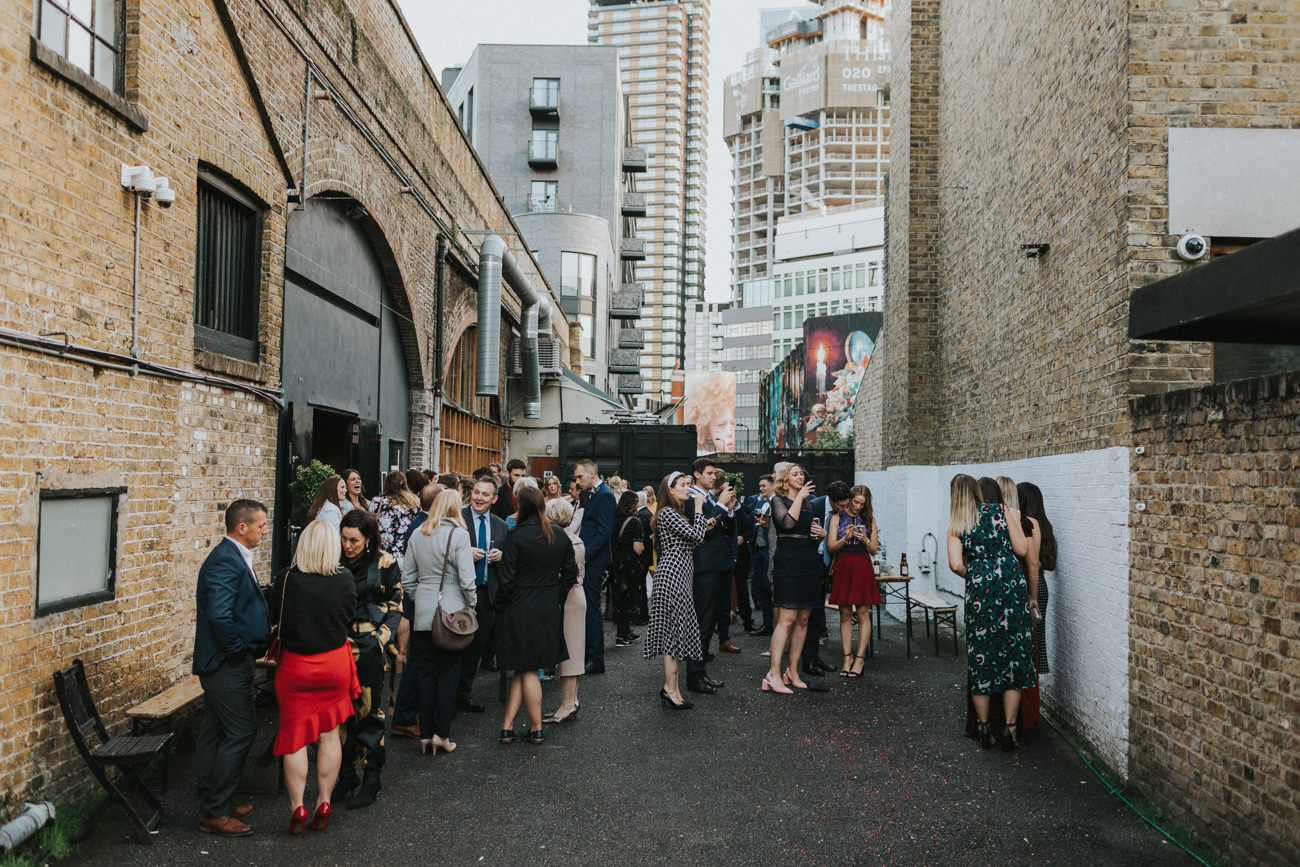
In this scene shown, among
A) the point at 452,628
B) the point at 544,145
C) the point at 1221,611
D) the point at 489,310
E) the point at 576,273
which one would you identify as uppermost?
the point at 544,145

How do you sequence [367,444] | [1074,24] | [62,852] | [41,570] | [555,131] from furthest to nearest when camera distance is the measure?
[555,131] < [367,444] < [1074,24] < [41,570] < [62,852]

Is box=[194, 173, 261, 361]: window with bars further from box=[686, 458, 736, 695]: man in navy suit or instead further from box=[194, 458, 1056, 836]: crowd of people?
box=[686, 458, 736, 695]: man in navy suit

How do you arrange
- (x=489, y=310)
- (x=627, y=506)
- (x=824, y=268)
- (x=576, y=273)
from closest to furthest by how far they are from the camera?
(x=627, y=506) < (x=489, y=310) < (x=576, y=273) < (x=824, y=268)

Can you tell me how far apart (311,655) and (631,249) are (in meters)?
58.9

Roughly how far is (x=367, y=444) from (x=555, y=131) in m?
41.6

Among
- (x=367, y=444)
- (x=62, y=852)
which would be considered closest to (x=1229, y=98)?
(x=62, y=852)

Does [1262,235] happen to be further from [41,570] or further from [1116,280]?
[41,570]

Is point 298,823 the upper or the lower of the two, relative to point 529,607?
lower

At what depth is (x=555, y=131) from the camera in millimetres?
51000

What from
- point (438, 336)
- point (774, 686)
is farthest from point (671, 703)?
point (438, 336)

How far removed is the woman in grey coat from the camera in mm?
6828

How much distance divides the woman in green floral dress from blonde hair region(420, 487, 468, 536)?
3523mm

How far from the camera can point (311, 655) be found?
5.12 metres

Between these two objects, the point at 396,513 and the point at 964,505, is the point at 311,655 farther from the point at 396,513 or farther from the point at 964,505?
the point at 964,505
